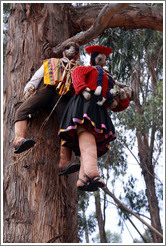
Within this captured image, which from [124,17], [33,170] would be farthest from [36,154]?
[124,17]

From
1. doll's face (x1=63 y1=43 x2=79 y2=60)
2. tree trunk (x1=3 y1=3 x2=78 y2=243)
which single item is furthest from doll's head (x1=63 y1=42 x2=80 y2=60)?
tree trunk (x1=3 y1=3 x2=78 y2=243)

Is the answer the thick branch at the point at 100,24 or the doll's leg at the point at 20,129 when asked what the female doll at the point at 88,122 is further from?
the thick branch at the point at 100,24

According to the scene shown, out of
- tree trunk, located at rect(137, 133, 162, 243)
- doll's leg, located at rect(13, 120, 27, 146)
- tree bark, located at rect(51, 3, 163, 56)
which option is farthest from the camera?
tree trunk, located at rect(137, 133, 162, 243)

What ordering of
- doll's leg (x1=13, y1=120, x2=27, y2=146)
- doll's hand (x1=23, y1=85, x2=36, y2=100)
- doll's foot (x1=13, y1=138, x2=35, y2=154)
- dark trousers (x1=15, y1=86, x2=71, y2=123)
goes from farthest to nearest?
1. doll's hand (x1=23, y1=85, x2=36, y2=100)
2. dark trousers (x1=15, y1=86, x2=71, y2=123)
3. doll's leg (x1=13, y1=120, x2=27, y2=146)
4. doll's foot (x1=13, y1=138, x2=35, y2=154)

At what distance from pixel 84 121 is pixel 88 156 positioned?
33 cm

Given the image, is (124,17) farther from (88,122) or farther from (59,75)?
(88,122)

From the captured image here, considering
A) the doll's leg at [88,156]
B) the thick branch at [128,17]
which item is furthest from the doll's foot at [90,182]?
the thick branch at [128,17]

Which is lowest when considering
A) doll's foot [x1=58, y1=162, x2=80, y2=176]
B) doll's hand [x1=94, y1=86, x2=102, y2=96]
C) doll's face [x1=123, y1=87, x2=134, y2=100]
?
doll's foot [x1=58, y1=162, x2=80, y2=176]

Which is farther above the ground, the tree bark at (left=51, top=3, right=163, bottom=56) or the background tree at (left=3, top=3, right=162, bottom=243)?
the tree bark at (left=51, top=3, right=163, bottom=56)

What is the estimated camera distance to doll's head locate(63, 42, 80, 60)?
3.85 meters

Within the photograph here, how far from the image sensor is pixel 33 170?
3.58m

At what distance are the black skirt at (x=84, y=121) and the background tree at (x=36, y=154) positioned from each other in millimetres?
380

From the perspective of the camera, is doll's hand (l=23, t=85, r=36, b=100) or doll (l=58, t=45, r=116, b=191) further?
doll's hand (l=23, t=85, r=36, b=100)

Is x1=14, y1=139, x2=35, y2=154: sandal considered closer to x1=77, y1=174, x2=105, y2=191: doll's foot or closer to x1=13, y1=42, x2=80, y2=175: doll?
x1=13, y1=42, x2=80, y2=175: doll
